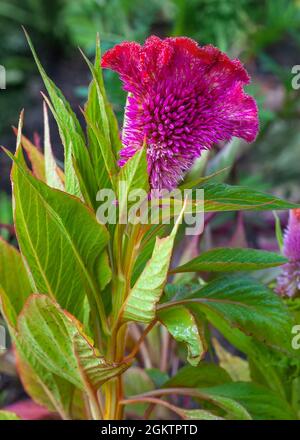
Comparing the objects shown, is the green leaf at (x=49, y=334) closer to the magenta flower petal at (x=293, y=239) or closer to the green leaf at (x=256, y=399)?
the green leaf at (x=256, y=399)

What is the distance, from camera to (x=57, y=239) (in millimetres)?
943

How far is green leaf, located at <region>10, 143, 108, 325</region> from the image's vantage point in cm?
88

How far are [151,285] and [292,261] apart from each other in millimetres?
339

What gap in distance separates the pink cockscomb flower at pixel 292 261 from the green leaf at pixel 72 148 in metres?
0.33

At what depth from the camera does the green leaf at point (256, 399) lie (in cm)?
109

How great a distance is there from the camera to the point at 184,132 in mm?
824

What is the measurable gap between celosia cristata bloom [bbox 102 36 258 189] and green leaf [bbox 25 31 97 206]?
10 centimetres

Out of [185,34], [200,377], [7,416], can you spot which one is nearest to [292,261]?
[200,377]

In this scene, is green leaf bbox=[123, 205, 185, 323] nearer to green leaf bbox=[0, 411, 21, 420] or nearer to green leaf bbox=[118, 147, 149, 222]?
green leaf bbox=[118, 147, 149, 222]

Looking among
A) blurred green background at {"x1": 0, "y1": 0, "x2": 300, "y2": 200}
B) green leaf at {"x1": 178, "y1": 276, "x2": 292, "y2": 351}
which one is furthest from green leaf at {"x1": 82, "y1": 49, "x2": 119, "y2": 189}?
blurred green background at {"x1": 0, "y1": 0, "x2": 300, "y2": 200}

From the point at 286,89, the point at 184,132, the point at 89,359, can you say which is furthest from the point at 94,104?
the point at 286,89

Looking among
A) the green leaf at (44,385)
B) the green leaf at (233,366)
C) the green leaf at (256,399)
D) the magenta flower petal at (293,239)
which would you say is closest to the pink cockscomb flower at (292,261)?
the magenta flower petal at (293,239)

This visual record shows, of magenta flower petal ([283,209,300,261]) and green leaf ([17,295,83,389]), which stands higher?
magenta flower petal ([283,209,300,261])

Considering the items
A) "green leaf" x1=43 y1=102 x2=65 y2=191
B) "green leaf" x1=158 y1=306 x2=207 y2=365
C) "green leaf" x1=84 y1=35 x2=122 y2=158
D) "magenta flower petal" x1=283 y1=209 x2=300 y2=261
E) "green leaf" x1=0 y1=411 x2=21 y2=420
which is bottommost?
"green leaf" x1=0 y1=411 x2=21 y2=420
